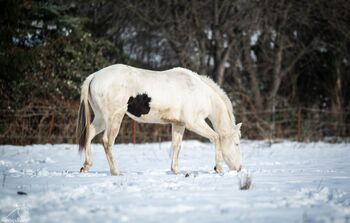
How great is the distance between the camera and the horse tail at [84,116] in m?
6.92

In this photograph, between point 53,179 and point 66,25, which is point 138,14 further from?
point 53,179

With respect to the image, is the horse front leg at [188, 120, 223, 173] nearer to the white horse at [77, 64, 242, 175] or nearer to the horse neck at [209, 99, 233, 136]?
the white horse at [77, 64, 242, 175]

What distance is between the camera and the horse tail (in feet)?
22.7

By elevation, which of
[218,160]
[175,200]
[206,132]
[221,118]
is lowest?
[175,200]

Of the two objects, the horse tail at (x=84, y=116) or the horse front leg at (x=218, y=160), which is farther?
the horse front leg at (x=218, y=160)

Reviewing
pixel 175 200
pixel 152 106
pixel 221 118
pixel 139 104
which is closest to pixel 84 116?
pixel 139 104

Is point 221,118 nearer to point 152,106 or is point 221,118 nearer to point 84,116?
point 152,106

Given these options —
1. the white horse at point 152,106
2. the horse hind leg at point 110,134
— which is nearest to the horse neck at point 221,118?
the white horse at point 152,106

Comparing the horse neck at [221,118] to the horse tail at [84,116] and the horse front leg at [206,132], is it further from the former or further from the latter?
the horse tail at [84,116]

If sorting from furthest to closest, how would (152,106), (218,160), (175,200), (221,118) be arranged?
(221,118)
(218,160)
(152,106)
(175,200)

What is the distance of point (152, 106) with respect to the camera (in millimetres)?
6895

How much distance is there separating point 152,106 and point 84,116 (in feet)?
3.65

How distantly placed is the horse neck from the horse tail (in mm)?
2228

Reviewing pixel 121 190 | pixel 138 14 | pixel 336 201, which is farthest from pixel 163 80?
pixel 138 14
